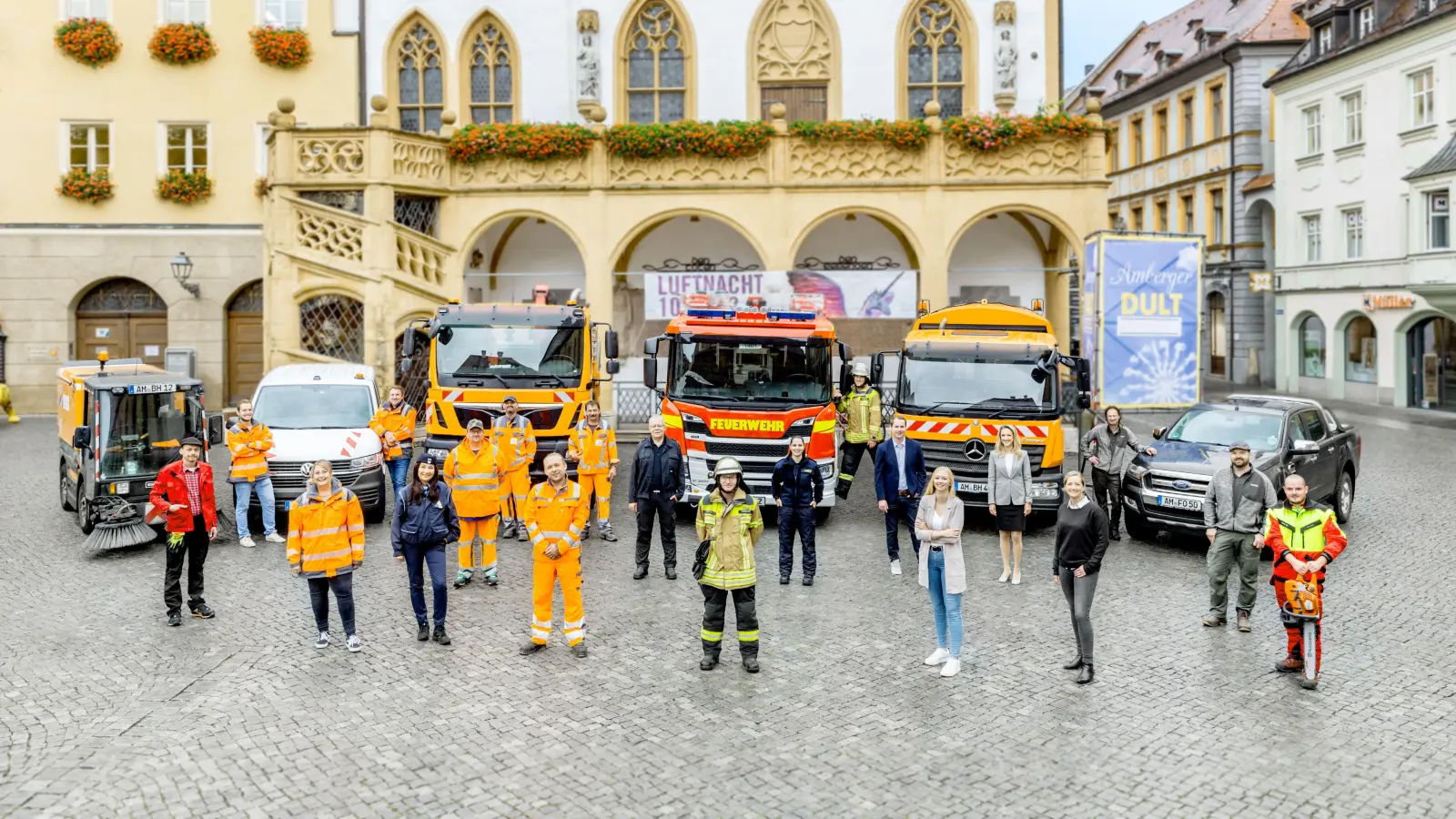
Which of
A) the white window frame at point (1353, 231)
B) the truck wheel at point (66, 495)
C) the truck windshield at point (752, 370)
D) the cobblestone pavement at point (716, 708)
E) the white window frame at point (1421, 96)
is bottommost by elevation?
the cobblestone pavement at point (716, 708)

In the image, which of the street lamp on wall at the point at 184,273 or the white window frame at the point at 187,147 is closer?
the street lamp on wall at the point at 184,273

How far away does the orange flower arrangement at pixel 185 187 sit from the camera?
26677 millimetres

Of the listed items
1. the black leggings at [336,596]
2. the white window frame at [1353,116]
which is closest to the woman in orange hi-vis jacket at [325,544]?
the black leggings at [336,596]

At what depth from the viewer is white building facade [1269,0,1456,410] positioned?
30.6 meters

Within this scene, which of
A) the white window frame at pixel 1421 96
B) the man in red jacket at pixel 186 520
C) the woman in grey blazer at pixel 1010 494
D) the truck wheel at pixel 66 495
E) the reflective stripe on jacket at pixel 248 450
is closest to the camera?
the man in red jacket at pixel 186 520

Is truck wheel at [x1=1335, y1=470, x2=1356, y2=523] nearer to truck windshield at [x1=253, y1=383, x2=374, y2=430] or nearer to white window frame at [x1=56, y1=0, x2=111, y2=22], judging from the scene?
truck windshield at [x1=253, y1=383, x2=374, y2=430]

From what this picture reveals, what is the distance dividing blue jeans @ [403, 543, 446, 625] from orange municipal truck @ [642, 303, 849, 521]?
16.9 ft

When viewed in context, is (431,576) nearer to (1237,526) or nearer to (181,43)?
(1237,526)

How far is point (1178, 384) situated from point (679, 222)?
477 inches

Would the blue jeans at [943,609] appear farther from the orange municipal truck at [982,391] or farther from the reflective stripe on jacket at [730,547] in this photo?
the orange municipal truck at [982,391]

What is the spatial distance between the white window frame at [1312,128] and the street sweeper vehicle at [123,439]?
33525mm

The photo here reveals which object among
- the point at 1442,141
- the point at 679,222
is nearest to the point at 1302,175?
the point at 1442,141

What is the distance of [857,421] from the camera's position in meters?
16.1

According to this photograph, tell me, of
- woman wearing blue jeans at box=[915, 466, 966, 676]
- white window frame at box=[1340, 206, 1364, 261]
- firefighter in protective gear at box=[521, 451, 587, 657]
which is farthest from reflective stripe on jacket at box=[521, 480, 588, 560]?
white window frame at box=[1340, 206, 1364, 261]
